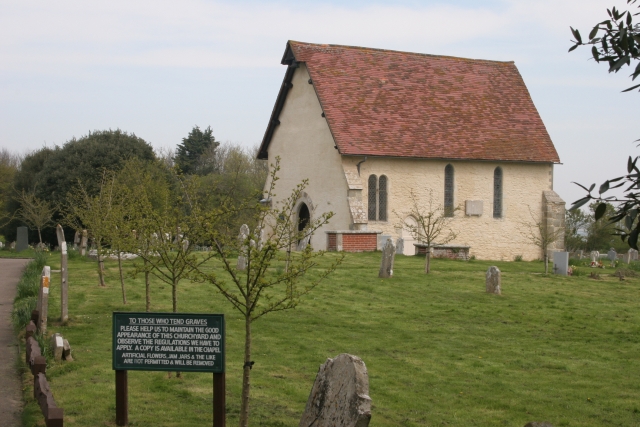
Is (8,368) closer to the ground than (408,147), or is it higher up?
closer to the ground

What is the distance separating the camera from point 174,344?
8680 millimetres

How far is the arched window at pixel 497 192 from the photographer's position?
3756 cm

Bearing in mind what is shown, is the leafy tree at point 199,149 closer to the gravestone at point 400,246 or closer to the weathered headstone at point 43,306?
the gravestone at point 400,246

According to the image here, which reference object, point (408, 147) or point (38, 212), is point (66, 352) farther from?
point (38, 212)

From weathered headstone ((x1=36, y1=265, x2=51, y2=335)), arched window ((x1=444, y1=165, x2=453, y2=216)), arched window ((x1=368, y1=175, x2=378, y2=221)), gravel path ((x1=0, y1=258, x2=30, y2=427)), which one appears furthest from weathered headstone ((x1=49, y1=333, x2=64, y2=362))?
arched window ((x1=444, y1=165, x2=453, y2=216))

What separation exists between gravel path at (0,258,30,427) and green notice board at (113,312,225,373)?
159cm

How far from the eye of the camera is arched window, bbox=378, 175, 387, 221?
3528cm

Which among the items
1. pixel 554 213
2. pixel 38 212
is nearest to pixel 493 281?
pixel 554 213

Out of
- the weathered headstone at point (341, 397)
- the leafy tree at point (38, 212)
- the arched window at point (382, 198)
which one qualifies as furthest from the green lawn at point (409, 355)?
the leafy tree at point (38, 212)

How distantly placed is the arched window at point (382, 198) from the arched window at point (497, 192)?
570 cm

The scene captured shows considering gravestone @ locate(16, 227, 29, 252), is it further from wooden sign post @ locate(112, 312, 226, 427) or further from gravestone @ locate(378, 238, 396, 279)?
wooden sign post @ locate(112, 312, 226, 427)

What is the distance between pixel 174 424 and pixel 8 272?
60.7 ft

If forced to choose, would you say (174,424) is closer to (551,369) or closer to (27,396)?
(27,396)

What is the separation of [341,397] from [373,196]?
89.5ft
